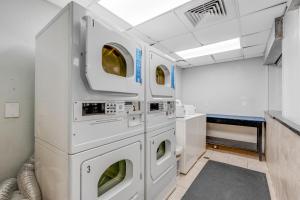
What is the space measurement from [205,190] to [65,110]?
2.14m

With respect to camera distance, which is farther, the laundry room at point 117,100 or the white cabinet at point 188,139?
the white cabinet at point 188,139

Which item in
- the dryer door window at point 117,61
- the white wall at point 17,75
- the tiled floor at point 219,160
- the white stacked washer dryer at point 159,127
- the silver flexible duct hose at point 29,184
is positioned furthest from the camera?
the tiled floor at point 219,160

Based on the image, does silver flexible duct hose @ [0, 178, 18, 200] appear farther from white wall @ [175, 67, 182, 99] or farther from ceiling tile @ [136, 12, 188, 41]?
white wall @ [175, 67, 182, 99]

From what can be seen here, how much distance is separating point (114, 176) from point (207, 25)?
2315mm

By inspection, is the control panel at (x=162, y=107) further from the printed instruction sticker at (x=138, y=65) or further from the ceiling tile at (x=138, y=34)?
the ceiling tile at (x=138, y=34)

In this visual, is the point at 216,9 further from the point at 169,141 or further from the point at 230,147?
the point at 230,147

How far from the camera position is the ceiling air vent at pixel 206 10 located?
170 cm

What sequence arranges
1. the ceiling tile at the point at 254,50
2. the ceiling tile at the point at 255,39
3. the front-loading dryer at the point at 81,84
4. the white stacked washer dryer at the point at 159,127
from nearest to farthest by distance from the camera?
the front-loading dryer at the point at 81,84
the white stacked washer dryer at the point at 159,127
the ceiling tile at the point at 255,39
the ceiling tile at the point at 254,50

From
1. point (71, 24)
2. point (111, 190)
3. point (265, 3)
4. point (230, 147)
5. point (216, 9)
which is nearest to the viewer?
point (71, 24)

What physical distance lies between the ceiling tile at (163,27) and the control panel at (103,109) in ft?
4.28

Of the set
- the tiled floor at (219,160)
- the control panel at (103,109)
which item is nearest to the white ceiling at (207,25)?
the control panel at (103,109)

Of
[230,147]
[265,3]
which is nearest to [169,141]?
[265,3]

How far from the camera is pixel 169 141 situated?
197 centimetres

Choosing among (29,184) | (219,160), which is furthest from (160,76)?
(219,160)
